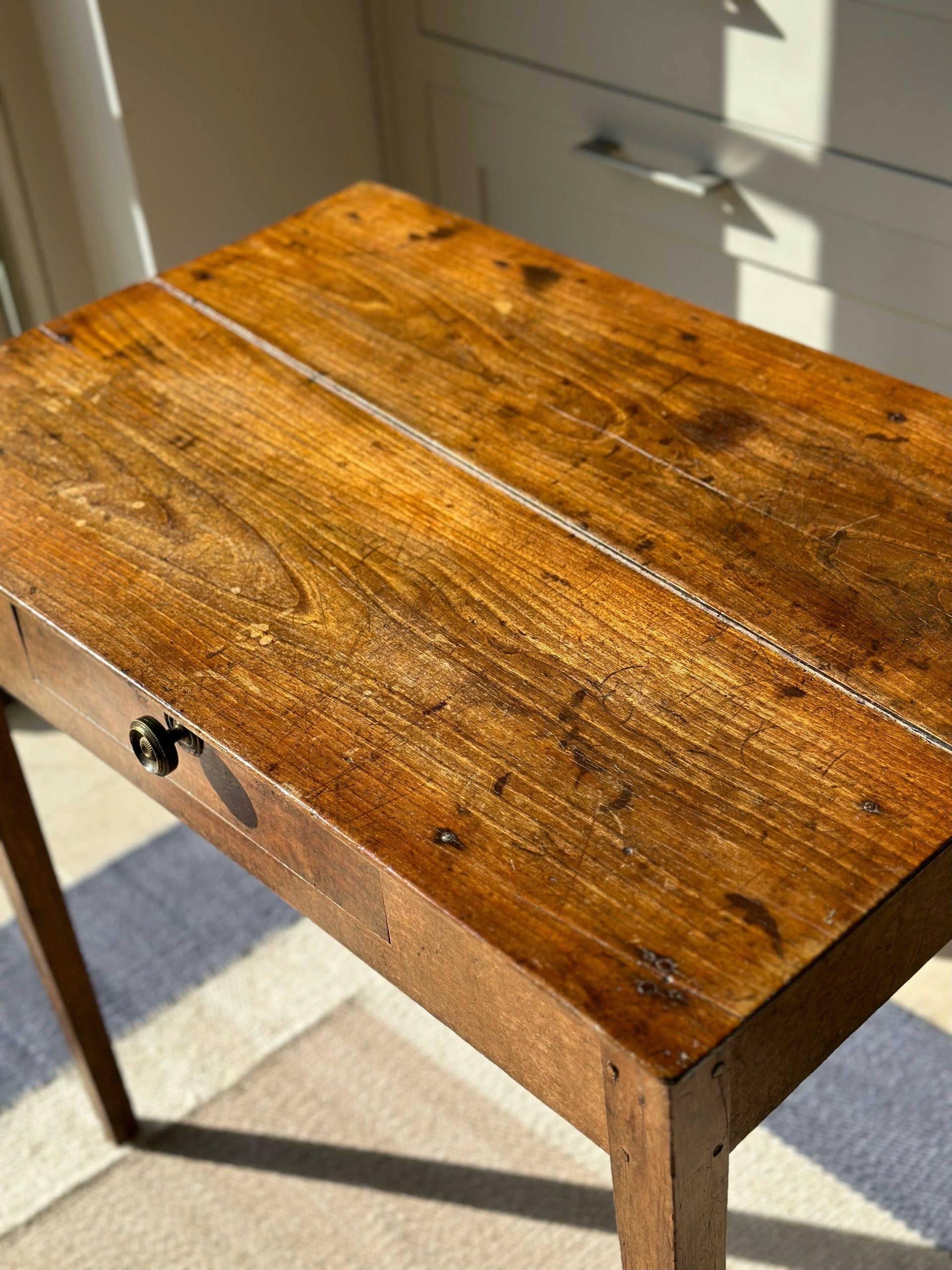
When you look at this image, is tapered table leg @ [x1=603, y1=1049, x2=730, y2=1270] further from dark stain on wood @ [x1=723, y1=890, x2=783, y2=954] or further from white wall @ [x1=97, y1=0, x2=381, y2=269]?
white wall @ [x1=97, y1=0, x2=381, y2=269]

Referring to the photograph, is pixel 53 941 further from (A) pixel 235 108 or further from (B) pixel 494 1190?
(A) pixel 235 108

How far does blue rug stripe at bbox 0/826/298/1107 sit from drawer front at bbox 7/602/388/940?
0.68m

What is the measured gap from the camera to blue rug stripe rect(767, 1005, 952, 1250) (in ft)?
4.13

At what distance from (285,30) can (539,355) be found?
37.2 inches

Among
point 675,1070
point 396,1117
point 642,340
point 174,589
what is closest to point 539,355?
point 642,340

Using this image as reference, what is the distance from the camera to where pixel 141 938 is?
5.17 ft

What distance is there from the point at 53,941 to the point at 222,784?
0.56 metres

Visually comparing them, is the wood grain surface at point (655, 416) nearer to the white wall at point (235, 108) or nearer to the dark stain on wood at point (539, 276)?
the dark stain on wood at point (539, 276)

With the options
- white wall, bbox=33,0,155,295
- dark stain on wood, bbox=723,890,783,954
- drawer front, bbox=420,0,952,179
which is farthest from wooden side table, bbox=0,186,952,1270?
white wall, bbox=33,0,155,295

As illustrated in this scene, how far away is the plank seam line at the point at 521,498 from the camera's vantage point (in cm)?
72

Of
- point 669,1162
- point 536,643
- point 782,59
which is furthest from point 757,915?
point 782,59

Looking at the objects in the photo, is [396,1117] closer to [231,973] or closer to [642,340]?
[231,973]

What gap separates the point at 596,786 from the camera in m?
0.68

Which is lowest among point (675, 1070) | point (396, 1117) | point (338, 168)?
point (396, 1117)
